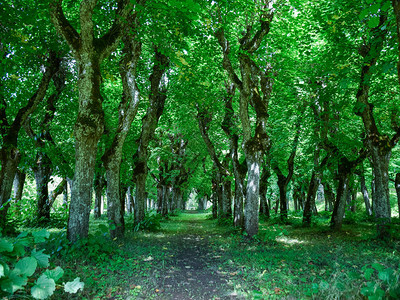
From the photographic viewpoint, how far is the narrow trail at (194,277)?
15.4 feet

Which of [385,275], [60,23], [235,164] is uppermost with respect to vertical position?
[60,23]

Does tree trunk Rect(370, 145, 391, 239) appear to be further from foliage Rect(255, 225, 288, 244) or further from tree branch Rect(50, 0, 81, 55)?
tree branch Rect(50, 0, 81, 55)

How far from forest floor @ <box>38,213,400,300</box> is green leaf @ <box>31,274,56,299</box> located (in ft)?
4.10

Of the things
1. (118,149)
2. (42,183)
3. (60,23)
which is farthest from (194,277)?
(42,183)

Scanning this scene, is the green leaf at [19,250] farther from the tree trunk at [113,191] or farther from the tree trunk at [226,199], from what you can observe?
the tree trunk at [226,199]

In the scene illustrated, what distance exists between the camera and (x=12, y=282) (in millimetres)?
2510

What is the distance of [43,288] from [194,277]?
3688 millimetres

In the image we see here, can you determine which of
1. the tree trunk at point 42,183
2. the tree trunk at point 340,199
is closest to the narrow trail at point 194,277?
the tree trunk at point 340,199

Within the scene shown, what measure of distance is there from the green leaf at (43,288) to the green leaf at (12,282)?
0.46ft

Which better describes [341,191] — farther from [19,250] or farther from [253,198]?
[19,250]

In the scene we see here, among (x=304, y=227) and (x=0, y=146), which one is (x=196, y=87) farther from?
(x=304, y=227)

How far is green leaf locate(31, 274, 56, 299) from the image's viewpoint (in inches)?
101

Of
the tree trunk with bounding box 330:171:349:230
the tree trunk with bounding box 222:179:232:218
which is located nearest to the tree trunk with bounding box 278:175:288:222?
the tree trunk with bounding box 222:179:232:218

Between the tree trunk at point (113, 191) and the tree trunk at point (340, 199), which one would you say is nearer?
the tree trunk at point (113, 191)
